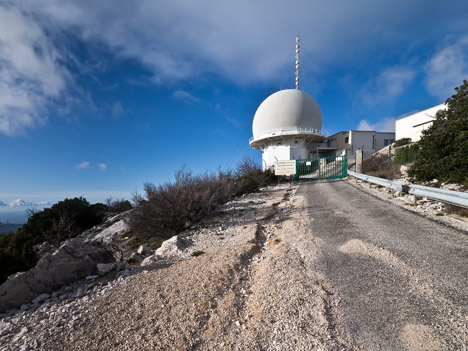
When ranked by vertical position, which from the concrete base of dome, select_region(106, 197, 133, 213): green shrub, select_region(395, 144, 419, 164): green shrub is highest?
the concrete base of dome

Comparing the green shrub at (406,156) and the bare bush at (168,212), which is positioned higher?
the green shrub at (406,156)

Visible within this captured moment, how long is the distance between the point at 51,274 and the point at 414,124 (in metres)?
37.8

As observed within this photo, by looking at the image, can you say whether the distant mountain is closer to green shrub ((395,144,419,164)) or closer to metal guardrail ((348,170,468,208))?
metal guardrail ((348,170,468,208))

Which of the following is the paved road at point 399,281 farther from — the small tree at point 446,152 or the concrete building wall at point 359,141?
the concrete building wall at point 359,141

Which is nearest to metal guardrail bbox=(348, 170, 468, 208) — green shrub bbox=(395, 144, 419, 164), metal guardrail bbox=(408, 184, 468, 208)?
metal guardrail bbox=(408, 184, 468, 208)

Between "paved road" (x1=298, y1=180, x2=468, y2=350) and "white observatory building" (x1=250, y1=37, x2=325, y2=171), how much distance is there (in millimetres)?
23624

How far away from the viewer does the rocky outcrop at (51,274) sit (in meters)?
2.49

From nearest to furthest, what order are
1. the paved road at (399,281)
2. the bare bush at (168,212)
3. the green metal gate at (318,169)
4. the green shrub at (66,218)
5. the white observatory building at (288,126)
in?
the paved road at (399,281) → the bare bush at (168,212) → the green shrub at (66,218) → the green metal gate at (318,169) → the white observatory building at (288,126)

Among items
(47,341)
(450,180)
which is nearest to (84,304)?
(47,341)

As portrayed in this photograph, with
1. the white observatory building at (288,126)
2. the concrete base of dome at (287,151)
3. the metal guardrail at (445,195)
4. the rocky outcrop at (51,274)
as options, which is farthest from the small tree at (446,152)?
the concrete base of dome at (287,151)

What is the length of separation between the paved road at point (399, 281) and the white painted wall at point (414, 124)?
2972 centimetres

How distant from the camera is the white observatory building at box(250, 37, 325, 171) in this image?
28391mm

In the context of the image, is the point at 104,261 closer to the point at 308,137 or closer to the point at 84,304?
the point at 84,304

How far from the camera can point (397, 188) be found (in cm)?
756
